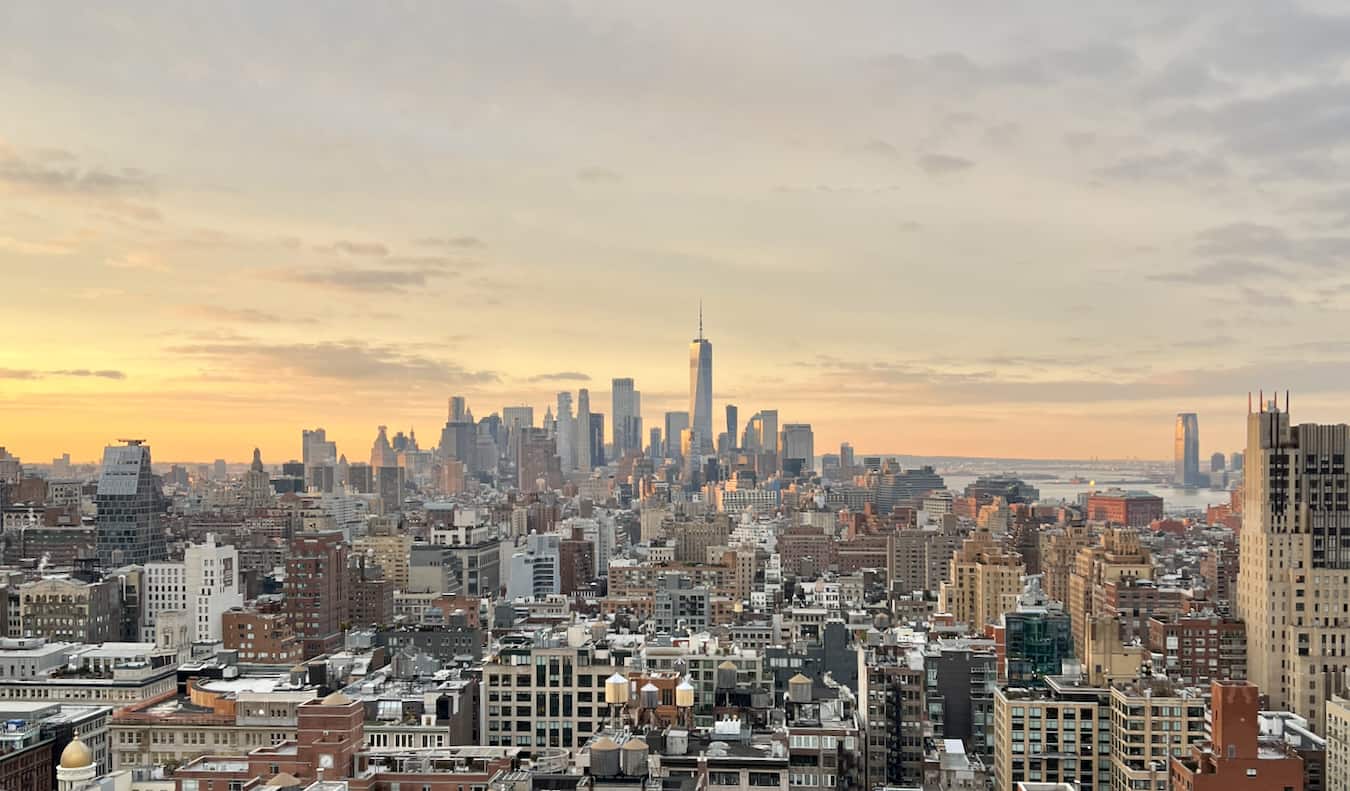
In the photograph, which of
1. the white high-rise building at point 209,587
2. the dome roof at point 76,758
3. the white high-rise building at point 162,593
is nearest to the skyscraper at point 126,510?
the white high-rise building at point 162,593

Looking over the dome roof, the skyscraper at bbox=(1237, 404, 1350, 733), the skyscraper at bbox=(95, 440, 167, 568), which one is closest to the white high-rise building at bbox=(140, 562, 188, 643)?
the skyscraper at bbox=(95, 440, 167, 568)

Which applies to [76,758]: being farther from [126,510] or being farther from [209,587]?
[126,510]

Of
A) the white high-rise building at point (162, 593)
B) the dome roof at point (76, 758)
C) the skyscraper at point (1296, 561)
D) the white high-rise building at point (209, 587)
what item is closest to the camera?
the dome roof at point (76, 758)

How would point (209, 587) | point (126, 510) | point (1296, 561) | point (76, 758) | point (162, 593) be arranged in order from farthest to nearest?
point (126, 510) < point (162, 593) < point (209, 587) < point (1296, 561) < point (76, 758)

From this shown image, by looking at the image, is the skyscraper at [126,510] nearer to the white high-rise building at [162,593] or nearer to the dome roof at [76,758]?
the white high-rise building at [162,593]

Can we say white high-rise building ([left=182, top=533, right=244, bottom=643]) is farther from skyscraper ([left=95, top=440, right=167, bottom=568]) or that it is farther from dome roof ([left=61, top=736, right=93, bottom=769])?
dome roof ([left=61, top=736, right=93, bottom=769])

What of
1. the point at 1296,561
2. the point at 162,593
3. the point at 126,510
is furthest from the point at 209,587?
the point at 1296,561

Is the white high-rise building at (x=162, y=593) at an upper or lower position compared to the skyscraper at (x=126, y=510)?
lower
